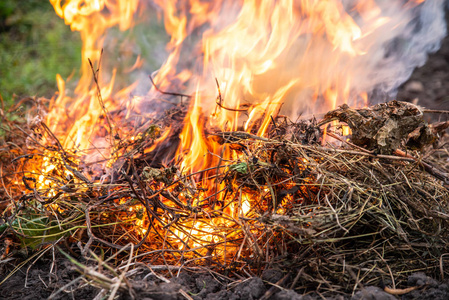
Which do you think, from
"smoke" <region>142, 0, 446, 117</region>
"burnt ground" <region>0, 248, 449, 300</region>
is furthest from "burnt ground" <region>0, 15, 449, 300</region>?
"smoke" <region>142, 0, 446, 117</region>

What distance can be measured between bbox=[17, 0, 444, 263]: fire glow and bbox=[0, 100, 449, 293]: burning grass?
0.07 metres

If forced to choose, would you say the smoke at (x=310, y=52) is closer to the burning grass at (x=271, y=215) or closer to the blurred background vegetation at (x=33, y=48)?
the burning grass at (x=271, y=215)

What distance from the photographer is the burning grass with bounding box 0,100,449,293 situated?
6.58 feet

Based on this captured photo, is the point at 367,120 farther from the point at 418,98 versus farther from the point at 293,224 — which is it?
the point at 418,98

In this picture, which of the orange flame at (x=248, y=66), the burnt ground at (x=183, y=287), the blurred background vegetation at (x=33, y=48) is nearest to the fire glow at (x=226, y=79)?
the orange flame at (x=248, y=66)

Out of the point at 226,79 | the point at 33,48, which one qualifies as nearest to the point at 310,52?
the point at 226,79

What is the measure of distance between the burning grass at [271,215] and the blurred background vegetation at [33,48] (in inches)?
165

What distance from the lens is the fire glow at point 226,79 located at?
289 centimetres

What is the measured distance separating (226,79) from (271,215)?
4.98ft

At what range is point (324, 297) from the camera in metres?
1.81

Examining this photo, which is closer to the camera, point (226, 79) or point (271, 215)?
Answer: point (271, 215)

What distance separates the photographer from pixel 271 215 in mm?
2039

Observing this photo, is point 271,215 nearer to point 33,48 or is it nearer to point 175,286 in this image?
point 175,286

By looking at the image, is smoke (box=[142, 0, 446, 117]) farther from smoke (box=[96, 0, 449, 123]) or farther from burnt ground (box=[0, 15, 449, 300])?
burnt ground (box=[0, 15, 449, 300])
